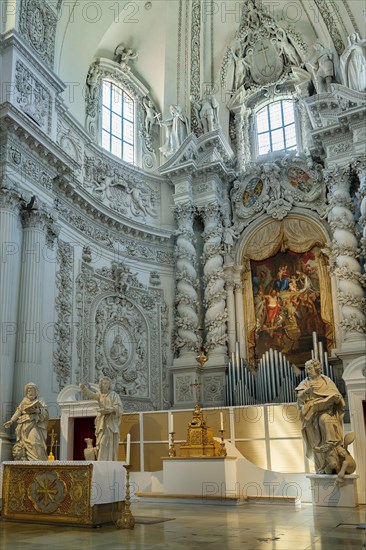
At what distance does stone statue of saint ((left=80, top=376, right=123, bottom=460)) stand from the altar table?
244 cm

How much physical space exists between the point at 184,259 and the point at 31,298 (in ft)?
20.5

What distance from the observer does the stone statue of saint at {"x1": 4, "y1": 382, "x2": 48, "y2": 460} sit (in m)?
11.1

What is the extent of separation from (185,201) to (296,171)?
375cm

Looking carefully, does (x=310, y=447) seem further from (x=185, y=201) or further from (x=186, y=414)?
(x=185, y=201)

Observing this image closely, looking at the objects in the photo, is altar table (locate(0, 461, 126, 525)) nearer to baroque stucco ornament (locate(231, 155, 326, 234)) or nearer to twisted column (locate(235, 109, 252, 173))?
baroque stucco ornament (locate(231, 155, 326, 234))

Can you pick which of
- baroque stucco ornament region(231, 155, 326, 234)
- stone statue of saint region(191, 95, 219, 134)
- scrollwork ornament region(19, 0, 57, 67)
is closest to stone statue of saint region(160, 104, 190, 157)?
stone statue of saint region(191, 95, 219, 134)

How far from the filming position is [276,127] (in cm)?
1973

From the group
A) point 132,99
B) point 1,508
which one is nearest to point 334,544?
point 1,508

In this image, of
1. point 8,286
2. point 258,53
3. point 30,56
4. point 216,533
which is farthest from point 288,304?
point 216,533

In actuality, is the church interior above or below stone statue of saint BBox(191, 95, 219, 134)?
below

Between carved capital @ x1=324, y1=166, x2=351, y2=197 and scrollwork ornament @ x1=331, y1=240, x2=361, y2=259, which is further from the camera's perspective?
carved capital @ x1=324, y1=166, x2=351, y2=197

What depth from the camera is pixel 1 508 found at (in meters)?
8.93

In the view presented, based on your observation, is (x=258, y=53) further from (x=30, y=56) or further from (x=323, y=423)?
(x=323, y=423)

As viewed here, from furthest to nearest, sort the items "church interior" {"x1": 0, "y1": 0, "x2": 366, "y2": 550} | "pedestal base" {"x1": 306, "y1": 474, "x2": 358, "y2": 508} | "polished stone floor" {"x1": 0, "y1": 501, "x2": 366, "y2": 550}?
"church interior" {"x1": 0, "y1": 0, "x2": 366, "y2": 550}, "pedestal base" {"x1": 306, "y1": 474, "x2": 358, "y2": 508}, "polished stone floor" {"x1": 0, "y1": 501, "x2": 366, "y2": 550}
